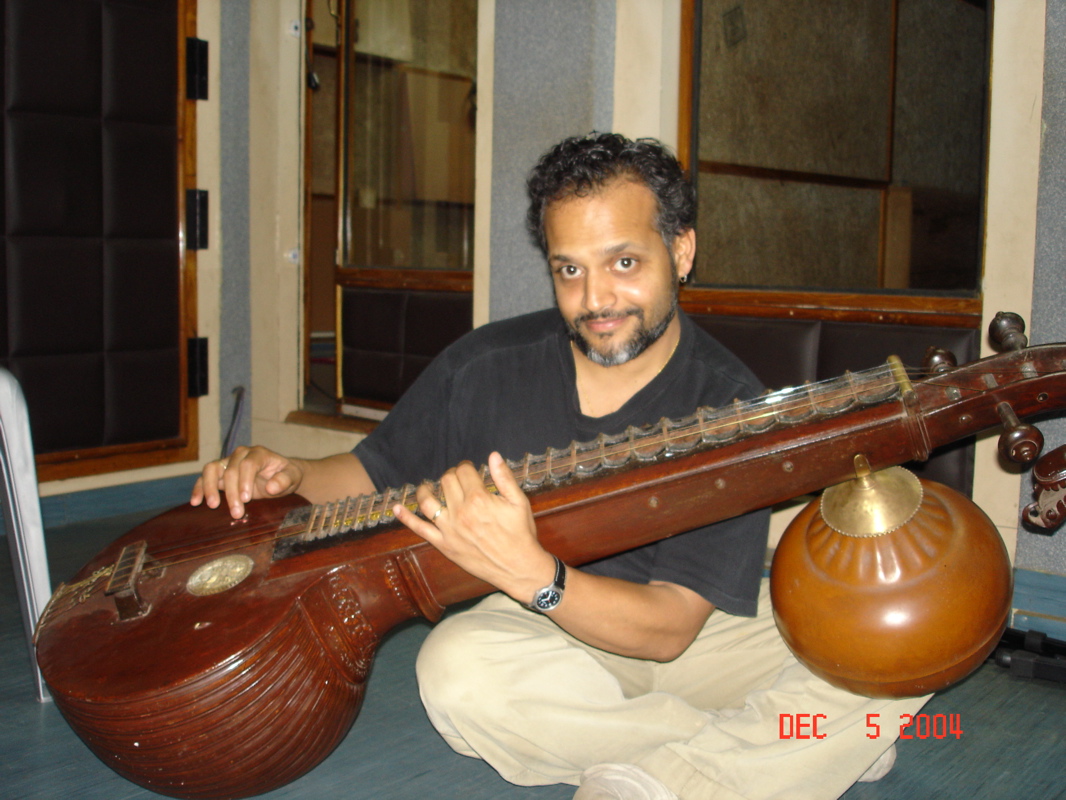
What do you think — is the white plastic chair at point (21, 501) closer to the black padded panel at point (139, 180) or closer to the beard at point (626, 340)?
the beard at point (626, 340)

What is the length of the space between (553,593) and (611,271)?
0.59 meters

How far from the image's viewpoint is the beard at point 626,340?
146cm

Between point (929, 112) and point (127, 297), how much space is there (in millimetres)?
4051

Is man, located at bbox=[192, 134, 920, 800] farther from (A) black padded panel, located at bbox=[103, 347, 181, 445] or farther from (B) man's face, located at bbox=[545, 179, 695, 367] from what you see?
(A) black padded panel, located at bbox=[103, 347, 181, 445]

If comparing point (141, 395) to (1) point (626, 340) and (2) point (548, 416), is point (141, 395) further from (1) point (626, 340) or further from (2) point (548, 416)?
(1) point (626, 340)

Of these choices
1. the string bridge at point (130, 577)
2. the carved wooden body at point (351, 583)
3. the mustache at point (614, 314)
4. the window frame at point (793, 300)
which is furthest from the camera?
the window frame at point (793, 300)

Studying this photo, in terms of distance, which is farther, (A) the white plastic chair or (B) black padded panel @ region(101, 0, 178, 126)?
(B) black padded panel @ region(101, 0, 178, 126)

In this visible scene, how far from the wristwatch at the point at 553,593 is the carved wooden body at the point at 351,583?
0.13 ft

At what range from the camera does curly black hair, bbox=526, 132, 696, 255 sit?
1505 mm

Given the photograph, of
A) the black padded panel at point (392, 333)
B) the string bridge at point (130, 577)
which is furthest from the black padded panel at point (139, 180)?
the string bridge at point (130, 577)
